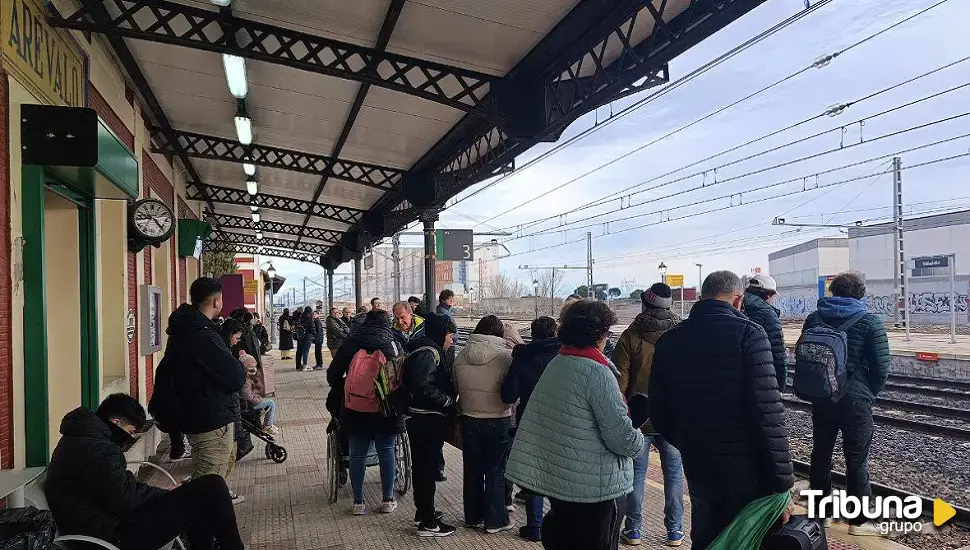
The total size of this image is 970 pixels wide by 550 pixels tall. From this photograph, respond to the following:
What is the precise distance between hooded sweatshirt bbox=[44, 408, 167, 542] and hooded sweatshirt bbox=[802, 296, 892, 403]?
14.9ft

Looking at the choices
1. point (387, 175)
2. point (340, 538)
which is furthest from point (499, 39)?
point (387, 175)

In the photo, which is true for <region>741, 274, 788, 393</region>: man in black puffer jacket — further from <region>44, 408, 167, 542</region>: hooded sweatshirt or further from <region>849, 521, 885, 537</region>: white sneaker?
<region>44, 408, 167, 542</region>: hooded sweatshirt

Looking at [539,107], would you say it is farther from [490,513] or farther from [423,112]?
[490,513]

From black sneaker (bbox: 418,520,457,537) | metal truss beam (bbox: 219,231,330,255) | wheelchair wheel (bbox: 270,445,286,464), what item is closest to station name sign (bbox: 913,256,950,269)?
metal truss beam (bbox: 219,231,330,255)

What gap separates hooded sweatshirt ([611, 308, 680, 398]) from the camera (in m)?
4.68

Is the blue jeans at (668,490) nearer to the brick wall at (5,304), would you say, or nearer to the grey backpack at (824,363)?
the grey backpack at (824,363)

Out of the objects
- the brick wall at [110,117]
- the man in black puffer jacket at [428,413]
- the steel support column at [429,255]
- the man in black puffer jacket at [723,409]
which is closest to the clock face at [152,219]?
the brick wall at [110,117]

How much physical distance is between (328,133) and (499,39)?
4.72m

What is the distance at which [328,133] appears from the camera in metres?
10.7

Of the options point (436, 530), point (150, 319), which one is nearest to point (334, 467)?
point (436, 530)

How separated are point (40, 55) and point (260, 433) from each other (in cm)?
386

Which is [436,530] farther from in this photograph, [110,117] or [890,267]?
[890,267]

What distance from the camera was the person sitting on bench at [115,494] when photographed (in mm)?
3281

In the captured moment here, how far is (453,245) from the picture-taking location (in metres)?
14.5
